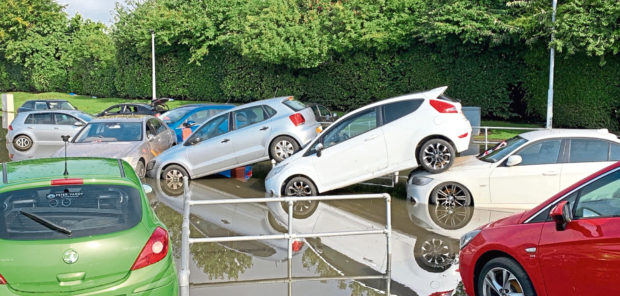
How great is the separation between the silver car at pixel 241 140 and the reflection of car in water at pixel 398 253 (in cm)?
344

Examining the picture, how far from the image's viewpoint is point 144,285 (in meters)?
5.07

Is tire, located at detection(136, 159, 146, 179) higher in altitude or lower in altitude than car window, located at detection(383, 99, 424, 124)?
lower

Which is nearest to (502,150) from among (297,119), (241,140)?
(297,119)

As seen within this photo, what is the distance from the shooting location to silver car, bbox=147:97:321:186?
1398cm

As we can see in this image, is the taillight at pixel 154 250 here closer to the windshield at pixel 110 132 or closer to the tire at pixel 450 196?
the tire at pixel 450 196

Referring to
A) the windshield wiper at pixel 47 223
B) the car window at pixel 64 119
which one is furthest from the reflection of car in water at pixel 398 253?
the car window at pixel 64 119

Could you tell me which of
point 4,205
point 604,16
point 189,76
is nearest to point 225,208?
point 4,205

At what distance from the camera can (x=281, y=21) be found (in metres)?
31.4

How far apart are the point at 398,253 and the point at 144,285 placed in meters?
4.23

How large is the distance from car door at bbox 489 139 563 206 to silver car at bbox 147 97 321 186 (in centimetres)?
471

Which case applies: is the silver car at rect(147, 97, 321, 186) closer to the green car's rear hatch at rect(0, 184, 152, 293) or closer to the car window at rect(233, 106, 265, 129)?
the car window at rect(233, 106, 265, 129)

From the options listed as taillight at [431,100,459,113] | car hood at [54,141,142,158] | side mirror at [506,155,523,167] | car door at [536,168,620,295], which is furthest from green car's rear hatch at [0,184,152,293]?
car hood at [54,141,142,158]

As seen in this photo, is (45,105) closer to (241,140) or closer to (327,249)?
(241,140)

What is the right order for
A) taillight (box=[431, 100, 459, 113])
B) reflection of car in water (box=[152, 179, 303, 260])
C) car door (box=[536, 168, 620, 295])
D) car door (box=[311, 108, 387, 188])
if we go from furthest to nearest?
car door (box=[311, 108, 387, 188])
taillight (box=[431, 100, 459, 113])
reflection of car in water (box=[152, 179, 303, 260])
car door (box=[536, 168, 620, 295])
